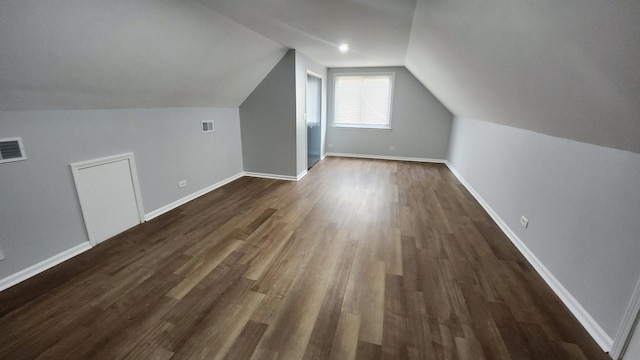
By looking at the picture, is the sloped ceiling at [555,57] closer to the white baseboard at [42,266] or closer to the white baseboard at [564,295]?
the white baseboard at [564,295]

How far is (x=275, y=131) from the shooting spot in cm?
452

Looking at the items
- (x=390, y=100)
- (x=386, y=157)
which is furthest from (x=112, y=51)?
(x=386, y=157)

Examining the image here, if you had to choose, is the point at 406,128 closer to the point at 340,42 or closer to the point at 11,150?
the point at 340,42

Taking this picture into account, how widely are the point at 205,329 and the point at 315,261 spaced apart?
101 cm

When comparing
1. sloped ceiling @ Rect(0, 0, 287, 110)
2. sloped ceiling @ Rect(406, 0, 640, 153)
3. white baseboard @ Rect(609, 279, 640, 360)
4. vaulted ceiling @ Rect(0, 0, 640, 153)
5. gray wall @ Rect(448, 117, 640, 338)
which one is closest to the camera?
sloped ceiling @ Rect(406, 0, 640, 153)

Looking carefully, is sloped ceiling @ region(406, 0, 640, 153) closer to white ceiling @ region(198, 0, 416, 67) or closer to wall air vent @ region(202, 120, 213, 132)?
white ceiling @ region(198, 0, 416, 67)

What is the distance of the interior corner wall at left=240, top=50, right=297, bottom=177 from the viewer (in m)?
4.27

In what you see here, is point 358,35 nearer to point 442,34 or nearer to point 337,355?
point 442,34

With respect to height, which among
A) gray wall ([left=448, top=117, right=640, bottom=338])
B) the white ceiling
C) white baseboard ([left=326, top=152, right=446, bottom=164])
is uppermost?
the white ceiling

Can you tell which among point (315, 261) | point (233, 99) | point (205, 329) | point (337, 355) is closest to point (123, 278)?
point (205, 329)

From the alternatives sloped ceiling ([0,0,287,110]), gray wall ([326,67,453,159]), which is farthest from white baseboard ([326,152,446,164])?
sloped ceiling ([0,0,287,110])

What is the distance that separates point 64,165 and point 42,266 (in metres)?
0.85

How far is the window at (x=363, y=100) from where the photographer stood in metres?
6.17

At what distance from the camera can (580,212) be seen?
182cm
